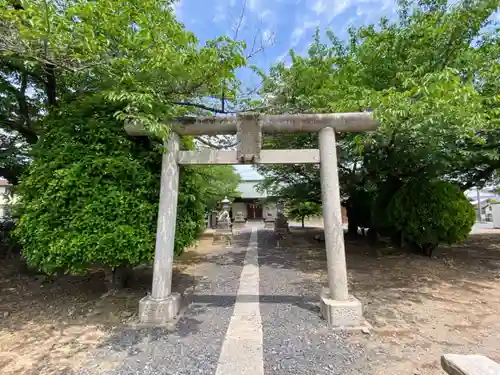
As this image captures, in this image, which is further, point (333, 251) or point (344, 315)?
point (333, 251)

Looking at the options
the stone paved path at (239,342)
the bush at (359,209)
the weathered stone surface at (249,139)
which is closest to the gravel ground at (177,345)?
the stone paved path at (239,342)

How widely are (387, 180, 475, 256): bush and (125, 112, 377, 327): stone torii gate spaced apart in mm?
4415

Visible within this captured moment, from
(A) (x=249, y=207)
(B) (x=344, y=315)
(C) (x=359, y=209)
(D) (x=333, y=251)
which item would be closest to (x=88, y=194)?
(D) (x=333, y=251)

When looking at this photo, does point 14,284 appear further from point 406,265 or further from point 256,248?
point 406,265

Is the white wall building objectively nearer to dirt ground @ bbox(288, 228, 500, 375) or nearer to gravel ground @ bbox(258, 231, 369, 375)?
dirt ground @ bbox(288, 228, 500, 375)

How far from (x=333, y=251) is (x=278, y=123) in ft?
7.02

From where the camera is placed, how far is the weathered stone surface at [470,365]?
182 centimetres

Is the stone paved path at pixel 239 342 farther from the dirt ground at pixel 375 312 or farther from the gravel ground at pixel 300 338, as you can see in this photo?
Answer: the dirt ground at pixel 375 312

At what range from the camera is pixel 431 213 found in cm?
735

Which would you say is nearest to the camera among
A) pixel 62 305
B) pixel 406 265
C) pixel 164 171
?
pixel 164 171

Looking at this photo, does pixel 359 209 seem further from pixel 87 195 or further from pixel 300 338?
pixel 87 195

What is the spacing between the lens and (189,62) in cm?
367

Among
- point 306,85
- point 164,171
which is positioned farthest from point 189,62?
point 306,85

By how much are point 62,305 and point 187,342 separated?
9.91ft
